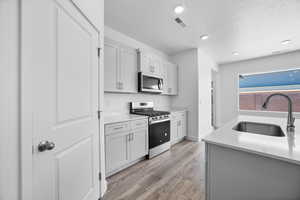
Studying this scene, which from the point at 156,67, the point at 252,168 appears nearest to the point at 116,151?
the point at 252,168

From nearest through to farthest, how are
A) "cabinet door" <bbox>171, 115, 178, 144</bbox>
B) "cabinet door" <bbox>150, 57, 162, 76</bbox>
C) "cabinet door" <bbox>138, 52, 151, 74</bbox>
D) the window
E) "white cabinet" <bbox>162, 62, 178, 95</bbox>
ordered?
"cabinet door" <bbox>138, 52, 151, 74</bbox> < "cabinet door" <bbox>150, 57, 162, 76</bbox> < "cabinet door" <bbox>171, 115, 178, 144</bbox> < "white cabinet" <bbox>162, 62, 178, 95</bbox> < the window

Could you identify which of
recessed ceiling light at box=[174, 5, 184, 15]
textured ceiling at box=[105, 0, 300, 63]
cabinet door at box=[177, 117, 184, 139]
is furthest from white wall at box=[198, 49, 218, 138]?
recessed ceiling light at box=[174, 5, 184, 15]

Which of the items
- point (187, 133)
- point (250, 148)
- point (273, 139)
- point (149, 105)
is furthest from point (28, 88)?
point (187, 133)

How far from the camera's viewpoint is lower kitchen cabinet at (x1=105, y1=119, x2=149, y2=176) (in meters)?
1.99

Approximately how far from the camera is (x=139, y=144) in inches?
95.8

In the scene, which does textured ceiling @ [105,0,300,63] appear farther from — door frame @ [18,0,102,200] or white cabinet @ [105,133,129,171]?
white cabinet @ [105,133,129,171]

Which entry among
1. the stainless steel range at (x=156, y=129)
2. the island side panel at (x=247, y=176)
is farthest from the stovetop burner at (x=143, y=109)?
the island side panel at (x=247, y=176)

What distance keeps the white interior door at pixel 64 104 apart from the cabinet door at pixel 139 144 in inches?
33.6

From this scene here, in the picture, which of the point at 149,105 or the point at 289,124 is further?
the point at 149,105

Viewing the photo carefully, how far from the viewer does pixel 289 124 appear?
1.30 meters

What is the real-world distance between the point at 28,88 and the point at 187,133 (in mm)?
3823

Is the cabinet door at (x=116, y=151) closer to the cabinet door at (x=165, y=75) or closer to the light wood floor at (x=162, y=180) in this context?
the light wood floor at (x=162, y=180)

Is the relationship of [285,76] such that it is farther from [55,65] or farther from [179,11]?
[55,65]

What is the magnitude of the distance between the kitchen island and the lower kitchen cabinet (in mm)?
1445
